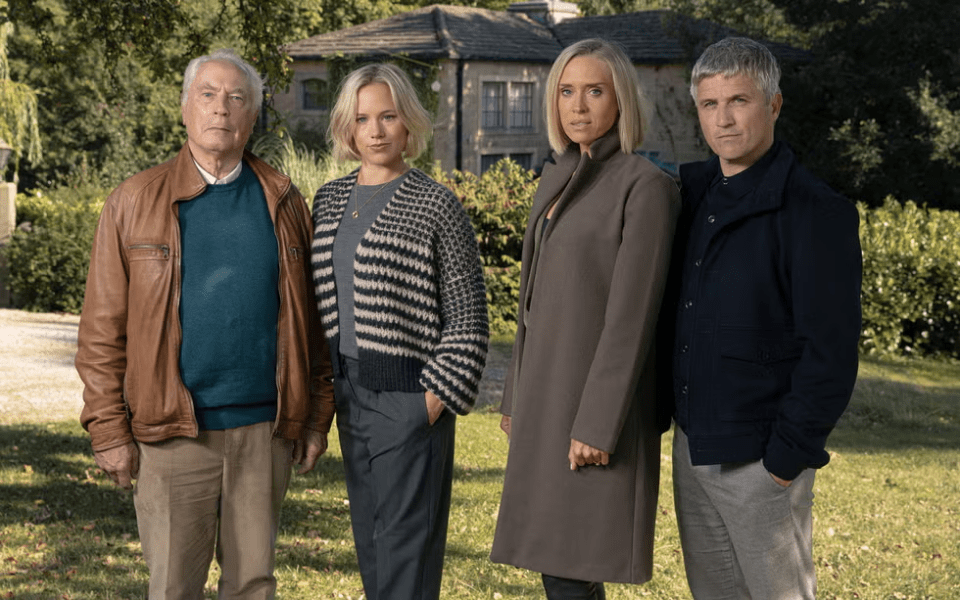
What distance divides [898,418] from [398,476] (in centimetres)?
988

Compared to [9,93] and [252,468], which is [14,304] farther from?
[252,468]

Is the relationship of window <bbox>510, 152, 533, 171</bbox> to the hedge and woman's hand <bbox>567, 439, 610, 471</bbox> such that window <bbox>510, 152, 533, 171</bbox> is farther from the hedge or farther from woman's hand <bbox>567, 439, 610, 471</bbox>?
woman's hand <bbox>567, 439, 610, 471</bbox>

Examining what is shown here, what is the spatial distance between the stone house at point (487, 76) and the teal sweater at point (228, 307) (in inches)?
967

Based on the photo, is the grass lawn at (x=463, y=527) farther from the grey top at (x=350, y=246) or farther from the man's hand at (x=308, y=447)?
the grey top at (x=350, y=246)

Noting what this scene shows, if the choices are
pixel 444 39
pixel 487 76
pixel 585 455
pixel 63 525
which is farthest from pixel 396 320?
pixel 487 76

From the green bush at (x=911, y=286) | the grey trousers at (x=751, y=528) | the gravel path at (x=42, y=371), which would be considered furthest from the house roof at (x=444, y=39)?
the grey trousers at (x=751, y=528)

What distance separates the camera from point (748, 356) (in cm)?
298

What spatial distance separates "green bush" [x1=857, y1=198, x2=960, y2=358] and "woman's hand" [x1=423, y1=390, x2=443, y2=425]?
12.9 m

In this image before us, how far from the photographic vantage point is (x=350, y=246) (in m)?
3.68

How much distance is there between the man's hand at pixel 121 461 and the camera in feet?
11.3

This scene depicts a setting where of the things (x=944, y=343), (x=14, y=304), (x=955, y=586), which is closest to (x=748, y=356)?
(x=955, y=586)

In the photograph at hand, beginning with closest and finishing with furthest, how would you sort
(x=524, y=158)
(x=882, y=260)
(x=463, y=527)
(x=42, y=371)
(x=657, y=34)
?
(x=463, y=527) → (x=42, y=371) → (x=882, y=260) → (x=524, y=158) → (x=657, y=34)

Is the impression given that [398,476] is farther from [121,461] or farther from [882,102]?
[882,102]

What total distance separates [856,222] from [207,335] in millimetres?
2068
